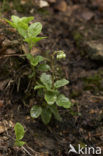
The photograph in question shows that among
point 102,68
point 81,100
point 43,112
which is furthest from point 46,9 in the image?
point 43,112

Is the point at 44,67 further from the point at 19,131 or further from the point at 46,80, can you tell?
the point at 19,131

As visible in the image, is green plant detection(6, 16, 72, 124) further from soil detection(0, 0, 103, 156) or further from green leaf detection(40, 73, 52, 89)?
soil detection(0, 0, 103, 156)

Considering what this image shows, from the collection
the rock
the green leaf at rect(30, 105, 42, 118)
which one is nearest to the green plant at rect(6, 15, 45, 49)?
the green leaf at rect(30, 105, 42, 118)

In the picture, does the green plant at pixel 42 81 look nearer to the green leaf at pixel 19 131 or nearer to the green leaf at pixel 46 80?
the green leaf at pixel 46 80

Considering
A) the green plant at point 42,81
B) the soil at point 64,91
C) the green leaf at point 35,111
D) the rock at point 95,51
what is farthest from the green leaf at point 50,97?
the rock at point 95,51

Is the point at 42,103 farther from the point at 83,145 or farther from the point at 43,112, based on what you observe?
the point at 83,145

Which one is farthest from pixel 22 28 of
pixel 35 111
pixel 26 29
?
pixel 35 111
